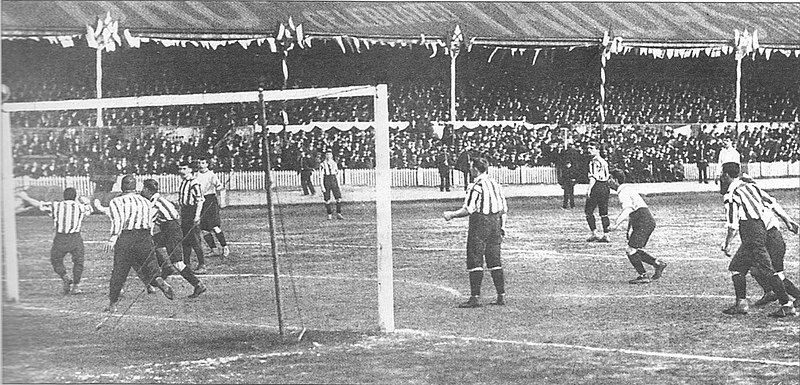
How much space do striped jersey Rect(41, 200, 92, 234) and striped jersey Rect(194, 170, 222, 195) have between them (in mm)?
717

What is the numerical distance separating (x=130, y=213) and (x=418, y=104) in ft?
7.08

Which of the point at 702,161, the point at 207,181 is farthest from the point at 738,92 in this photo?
the point at 207,181

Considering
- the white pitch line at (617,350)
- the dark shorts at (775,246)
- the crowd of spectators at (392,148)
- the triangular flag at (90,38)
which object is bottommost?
the white pitch line at (617,350)

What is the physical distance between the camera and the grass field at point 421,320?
15.5ft

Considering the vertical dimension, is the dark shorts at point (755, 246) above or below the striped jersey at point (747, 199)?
below

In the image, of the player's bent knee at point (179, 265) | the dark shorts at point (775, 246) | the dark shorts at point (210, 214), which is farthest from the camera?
the dark shorts at point (775, 246)

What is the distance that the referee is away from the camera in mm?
4930

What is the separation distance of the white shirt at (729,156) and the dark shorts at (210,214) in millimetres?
3340

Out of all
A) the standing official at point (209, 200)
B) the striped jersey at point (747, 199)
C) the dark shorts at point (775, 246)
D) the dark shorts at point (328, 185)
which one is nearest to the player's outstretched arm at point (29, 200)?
the standing official at point (209, 200)

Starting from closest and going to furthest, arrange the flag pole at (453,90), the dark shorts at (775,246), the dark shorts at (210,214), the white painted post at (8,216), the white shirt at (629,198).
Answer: the white painted post at (8,216) → the dark shorts at (210,214) → the dark shorts at (775,246) → the flag pole at (453,90) → the white shirt at (629,198)

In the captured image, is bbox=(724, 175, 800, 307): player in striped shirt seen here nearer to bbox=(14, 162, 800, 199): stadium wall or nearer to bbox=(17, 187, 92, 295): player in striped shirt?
bbox=(14, 162, 800, 199): stadium wall

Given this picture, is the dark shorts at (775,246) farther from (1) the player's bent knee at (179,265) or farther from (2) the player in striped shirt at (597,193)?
(1) the player's bent knee at (179,265)

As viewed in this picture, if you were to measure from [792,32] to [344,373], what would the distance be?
11.7ft

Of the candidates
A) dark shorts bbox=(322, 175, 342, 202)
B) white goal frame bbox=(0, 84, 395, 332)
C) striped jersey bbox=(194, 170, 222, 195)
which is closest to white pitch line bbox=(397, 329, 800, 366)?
white goal frame bbox=(0, 84, 395, 332)
